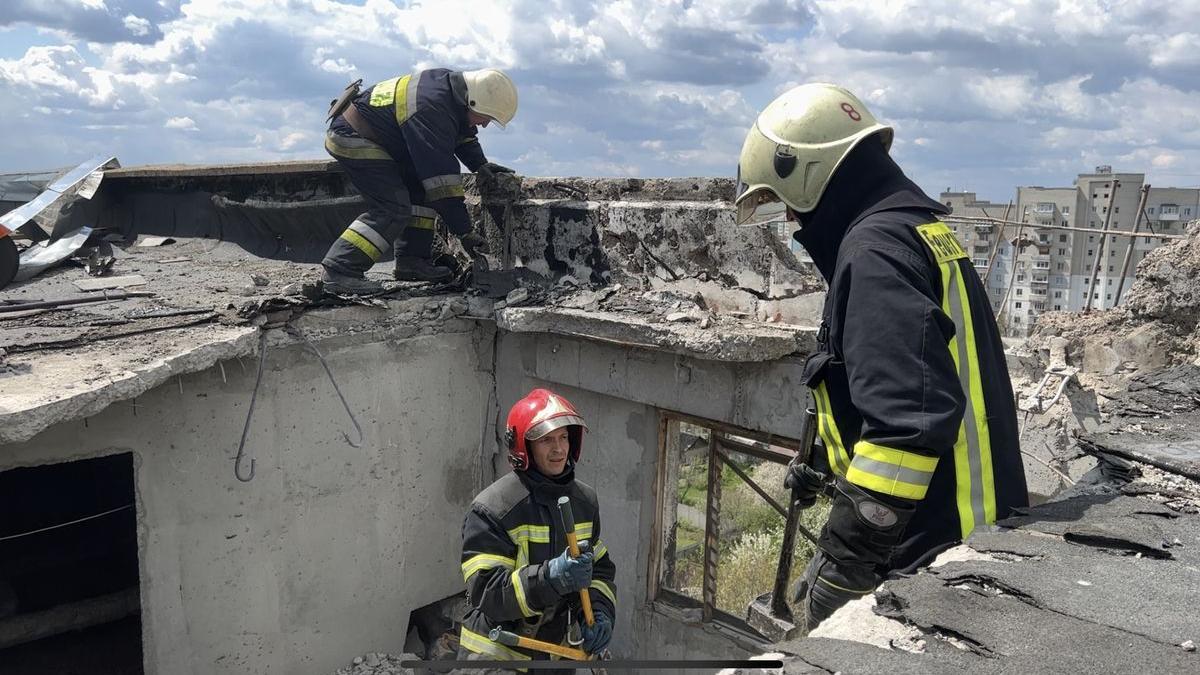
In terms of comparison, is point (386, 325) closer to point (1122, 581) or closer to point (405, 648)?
point (405, 648)

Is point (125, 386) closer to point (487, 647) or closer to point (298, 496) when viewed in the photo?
point (298, 496)

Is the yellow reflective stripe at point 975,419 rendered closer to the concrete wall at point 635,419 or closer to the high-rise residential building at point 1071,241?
the concrete wall at point 635,419

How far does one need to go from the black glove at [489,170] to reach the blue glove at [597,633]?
3546 millimetres

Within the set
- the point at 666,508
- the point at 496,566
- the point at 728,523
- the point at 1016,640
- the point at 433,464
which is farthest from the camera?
the point at 728,523

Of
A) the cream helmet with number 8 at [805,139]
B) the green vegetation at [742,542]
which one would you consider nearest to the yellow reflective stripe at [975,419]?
the cream helmet with number 8 at [805,139]

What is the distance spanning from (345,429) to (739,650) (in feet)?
8.95

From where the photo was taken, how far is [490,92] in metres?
5.32

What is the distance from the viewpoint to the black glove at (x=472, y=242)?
5.62m

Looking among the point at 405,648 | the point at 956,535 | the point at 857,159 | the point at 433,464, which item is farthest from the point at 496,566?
the point at 405,648

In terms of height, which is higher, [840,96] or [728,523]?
[840,96]

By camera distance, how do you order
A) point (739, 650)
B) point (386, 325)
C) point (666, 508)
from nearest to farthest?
point (739, 650), point (666, 508), point (386, 325)

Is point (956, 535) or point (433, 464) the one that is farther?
point (433, 464)

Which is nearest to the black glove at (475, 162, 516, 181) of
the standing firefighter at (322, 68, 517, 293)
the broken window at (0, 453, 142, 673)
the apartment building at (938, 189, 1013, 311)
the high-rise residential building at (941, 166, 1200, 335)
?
the standing firefighter at (322, 68, 517, 293)

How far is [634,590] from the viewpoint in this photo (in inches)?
195
